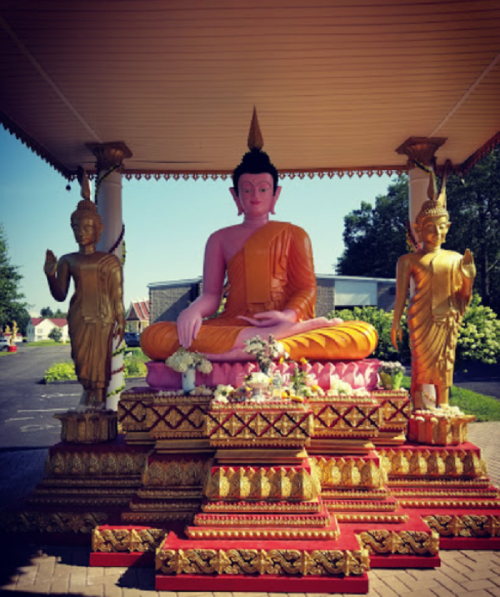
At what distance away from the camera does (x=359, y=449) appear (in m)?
4.75

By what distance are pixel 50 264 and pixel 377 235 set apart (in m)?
29.0

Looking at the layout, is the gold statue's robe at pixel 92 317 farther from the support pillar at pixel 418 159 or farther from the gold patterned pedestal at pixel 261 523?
the support pillar at pixel 418 159

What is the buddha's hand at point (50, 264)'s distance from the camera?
582 centimetres

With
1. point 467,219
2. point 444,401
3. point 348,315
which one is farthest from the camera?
point 467,219

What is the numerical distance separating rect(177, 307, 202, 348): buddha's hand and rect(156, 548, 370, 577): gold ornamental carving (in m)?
2.20

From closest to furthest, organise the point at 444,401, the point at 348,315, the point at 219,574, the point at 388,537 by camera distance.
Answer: the point at 219,574 → the point at 388,537 → the point at 444,401 → the point at 348,315

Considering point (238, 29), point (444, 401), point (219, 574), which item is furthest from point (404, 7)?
point (219, 574)

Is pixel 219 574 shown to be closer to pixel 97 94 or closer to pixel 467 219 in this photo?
pixel 97 94

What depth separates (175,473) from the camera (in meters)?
4.73

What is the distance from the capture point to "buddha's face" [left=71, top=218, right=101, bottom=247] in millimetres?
5934

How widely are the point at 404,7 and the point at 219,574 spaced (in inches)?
191

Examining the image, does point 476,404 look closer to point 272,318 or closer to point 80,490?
point 272,318

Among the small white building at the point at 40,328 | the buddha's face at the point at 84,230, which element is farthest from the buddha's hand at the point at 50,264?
the small white building at the point at 40,328

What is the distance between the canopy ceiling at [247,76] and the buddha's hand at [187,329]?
264cm
